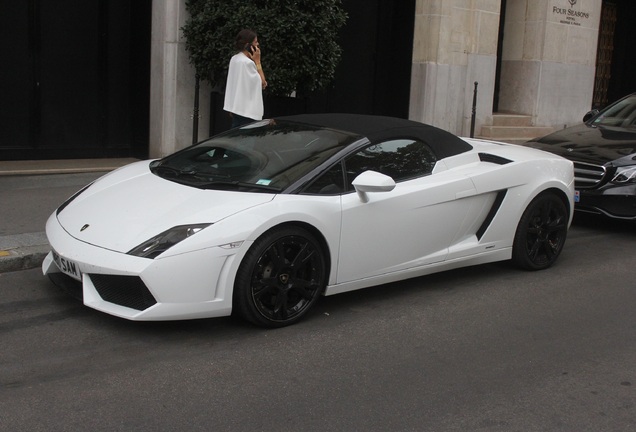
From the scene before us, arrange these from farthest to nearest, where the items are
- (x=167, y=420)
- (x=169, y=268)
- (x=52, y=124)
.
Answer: (x=52, y=124)
(x=169, y=268)
(x=167, y=420)

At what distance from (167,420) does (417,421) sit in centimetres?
127

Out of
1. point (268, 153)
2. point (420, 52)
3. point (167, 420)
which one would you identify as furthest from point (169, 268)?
point (420, 52)

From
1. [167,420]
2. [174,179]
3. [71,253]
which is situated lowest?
[167,420]

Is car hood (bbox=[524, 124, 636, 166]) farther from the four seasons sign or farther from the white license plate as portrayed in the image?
the four seasons sign

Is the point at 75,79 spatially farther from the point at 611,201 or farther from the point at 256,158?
the point at 611,201

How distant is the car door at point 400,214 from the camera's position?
5.73 meters

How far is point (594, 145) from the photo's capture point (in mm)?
9461

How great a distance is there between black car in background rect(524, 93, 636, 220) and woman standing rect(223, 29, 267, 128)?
134 inches

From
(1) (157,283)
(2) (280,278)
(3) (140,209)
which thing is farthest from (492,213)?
(1) (157,283)

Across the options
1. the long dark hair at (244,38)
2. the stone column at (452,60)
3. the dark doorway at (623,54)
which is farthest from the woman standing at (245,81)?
the dark doorway at (623,54)

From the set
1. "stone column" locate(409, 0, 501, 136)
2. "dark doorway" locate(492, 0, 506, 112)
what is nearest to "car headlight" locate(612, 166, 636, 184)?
"stone column" locate(409, 0, 501, 136)

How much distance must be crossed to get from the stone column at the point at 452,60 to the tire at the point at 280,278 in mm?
10126

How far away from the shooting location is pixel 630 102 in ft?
35.4

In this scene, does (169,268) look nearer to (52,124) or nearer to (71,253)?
(71,253)
